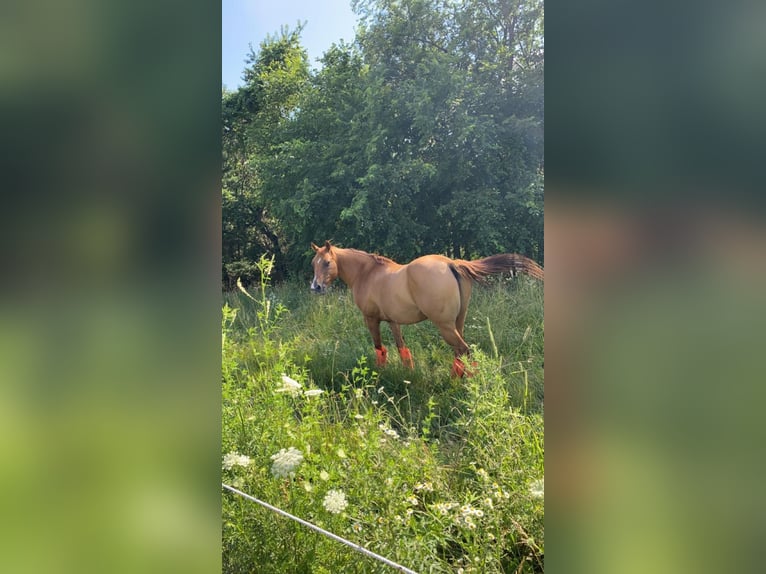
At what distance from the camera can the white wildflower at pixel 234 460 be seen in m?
2.09

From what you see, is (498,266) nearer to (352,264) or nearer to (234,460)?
(352,264)

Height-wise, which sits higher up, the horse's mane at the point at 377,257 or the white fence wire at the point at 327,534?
the horse's mane at the point at 377,257

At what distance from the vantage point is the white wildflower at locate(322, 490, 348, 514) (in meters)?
1.85

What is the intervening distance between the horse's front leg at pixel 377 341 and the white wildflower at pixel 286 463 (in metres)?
0.49

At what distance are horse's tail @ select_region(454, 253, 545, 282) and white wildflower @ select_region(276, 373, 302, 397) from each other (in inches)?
32.6

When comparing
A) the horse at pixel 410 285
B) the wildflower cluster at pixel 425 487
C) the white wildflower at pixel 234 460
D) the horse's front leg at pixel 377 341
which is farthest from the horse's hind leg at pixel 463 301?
the white wildflower at pixel 234 460

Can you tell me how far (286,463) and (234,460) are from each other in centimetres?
25

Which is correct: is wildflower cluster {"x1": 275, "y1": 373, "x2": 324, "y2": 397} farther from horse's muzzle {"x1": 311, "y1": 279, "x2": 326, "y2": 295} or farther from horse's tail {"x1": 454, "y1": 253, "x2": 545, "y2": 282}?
horse's tail {"x1": 454, "y1": 253, "x2": 545, "y2": 282}

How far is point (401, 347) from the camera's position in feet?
7.34

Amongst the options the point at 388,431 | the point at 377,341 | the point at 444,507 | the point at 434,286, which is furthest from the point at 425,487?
the point at 434,286

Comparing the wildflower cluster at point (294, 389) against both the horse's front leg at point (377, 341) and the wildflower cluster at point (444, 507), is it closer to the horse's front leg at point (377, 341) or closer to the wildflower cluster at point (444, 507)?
the horse's front leg at point (377, 341)

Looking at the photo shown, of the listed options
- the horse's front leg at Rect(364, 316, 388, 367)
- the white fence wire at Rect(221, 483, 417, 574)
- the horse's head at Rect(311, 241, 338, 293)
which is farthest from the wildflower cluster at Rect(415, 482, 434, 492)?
the horse's head at Rect(311, 241, 338, 293)

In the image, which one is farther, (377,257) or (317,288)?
(317,288)
